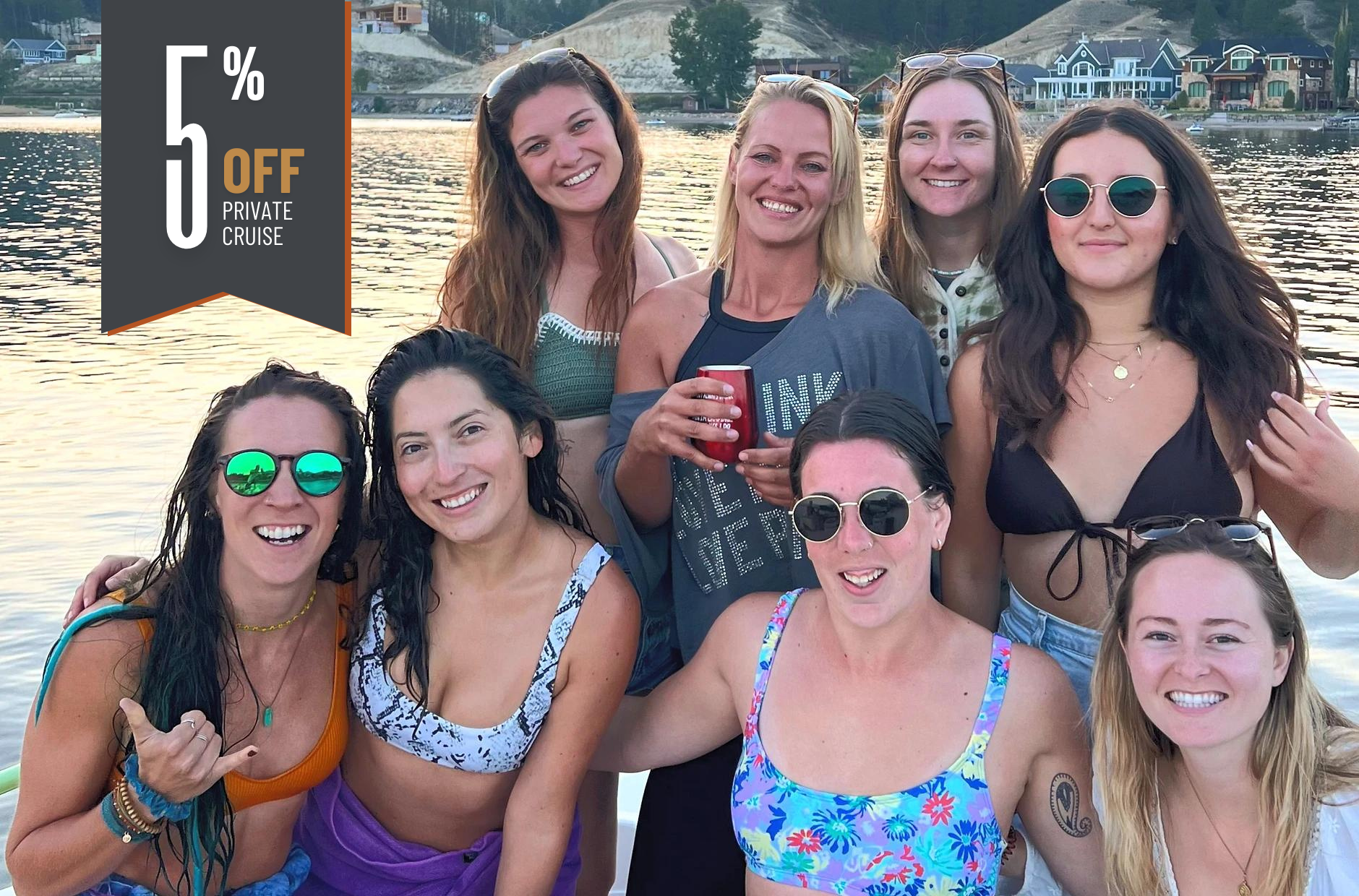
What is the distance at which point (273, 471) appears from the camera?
3.12 metres

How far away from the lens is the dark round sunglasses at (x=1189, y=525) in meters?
2.89

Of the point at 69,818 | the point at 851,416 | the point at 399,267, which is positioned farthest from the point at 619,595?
the point at 399,267

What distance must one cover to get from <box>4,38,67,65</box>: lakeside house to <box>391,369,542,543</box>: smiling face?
111392mm

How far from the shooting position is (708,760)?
339 centimetres

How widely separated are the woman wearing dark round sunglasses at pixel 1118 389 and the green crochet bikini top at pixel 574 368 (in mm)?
1107

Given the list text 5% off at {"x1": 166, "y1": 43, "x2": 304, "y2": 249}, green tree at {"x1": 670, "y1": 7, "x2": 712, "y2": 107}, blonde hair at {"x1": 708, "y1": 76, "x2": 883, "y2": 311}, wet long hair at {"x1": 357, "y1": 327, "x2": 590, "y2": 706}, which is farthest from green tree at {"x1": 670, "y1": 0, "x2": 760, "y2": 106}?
wet long hair at {"x1": 357, "y1": 327, "x2": 590, "y2": 706}

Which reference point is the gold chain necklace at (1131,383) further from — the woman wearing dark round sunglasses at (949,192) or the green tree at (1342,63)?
the green tree at (1342,63)

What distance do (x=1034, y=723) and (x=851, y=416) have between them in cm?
79

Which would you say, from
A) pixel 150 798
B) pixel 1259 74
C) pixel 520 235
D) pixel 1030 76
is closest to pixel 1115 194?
pixel 520 235

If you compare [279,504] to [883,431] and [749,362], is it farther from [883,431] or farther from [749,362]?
[883,431]

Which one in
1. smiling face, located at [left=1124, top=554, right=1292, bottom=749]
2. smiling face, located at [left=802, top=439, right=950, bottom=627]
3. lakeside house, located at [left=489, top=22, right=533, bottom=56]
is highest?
lakeside house, located at [left=489, top=22, right=533, bottom=56]

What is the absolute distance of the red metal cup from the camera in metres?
3.09

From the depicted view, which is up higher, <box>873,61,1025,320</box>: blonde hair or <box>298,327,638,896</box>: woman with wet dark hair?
<box>873,61,1025,320</box>: blonde hair

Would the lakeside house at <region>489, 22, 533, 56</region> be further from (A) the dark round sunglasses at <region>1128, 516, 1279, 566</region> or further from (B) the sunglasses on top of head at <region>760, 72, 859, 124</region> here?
(A) the dark round sunglasses at <region>1128, 516, 1279, 566</region>
